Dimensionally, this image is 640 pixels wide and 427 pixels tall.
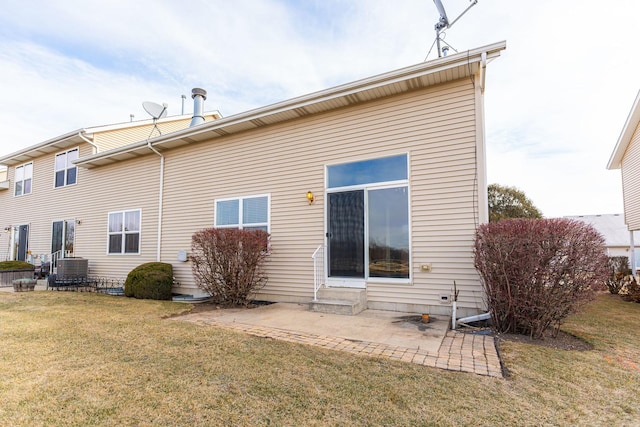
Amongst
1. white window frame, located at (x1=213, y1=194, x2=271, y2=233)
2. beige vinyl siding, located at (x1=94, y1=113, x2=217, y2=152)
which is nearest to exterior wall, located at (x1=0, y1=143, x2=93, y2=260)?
beige vinyl siding, located at (x1=94, y1=113, x2=217, y2=152)

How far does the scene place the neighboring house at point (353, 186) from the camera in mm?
5359

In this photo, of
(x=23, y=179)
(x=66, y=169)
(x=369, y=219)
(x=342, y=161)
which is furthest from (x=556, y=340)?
(x=23, y=179)

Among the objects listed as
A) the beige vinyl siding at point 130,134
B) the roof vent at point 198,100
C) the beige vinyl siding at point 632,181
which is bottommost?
the beige vinyl siding at point 632,181

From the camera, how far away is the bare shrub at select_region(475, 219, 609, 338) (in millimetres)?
3873

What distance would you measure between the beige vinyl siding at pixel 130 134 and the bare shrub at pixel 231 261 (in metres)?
6.84

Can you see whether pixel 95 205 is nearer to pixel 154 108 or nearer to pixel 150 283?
pixel 154 108

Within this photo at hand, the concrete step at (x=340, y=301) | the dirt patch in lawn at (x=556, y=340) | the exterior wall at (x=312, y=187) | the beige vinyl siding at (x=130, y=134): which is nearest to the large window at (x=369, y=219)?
the exterior wall at (x=312, y=187)

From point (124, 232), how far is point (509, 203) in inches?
893

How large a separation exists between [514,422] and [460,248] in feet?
10.9

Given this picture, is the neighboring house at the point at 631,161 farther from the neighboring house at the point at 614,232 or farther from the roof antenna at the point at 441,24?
the neighboring house at the point at 614,232

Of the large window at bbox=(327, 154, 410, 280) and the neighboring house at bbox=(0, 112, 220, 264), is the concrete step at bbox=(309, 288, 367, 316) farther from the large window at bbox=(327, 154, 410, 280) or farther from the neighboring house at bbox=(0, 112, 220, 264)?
the neighboring house at bbox=(0, 112, 220, 264)

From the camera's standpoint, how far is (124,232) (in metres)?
9.95

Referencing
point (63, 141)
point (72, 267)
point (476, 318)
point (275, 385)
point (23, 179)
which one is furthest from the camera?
point (23, 179)

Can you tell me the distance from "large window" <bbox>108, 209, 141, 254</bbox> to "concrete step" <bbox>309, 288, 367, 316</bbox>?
6.44 metres
